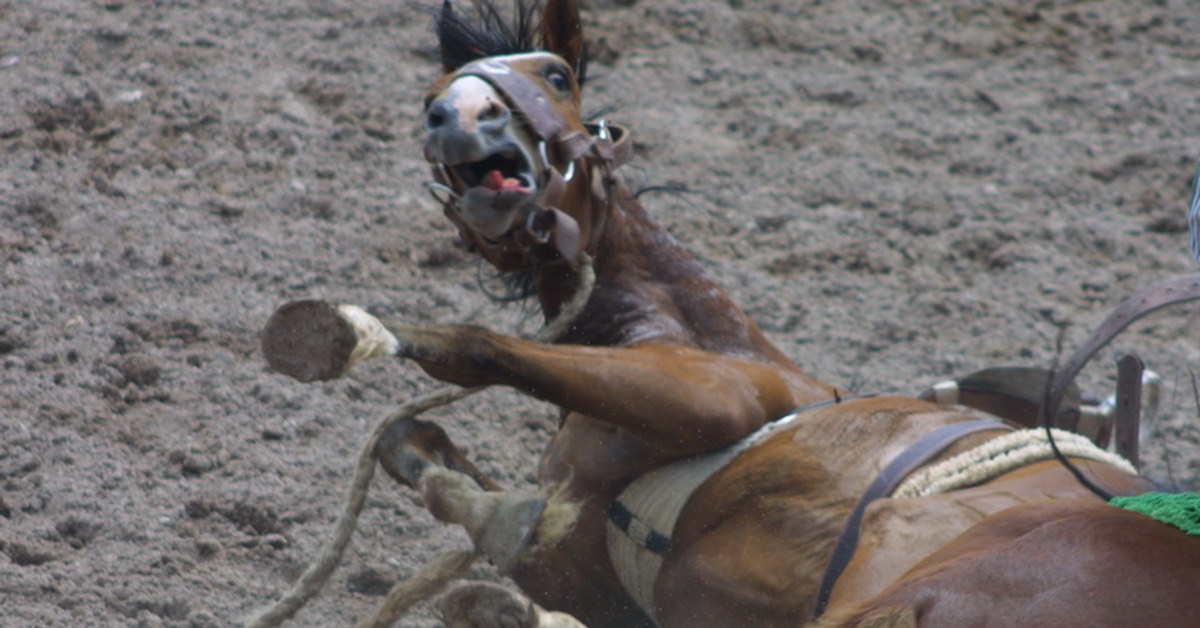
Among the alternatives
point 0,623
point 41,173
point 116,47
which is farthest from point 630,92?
point 0,623

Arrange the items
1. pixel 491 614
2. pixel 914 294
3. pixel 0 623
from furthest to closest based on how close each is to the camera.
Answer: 1. pixel 914 294
2. pixel 0 623
3. pixel 491 614

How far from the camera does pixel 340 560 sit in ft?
8.14

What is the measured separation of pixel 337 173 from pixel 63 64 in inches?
41.4

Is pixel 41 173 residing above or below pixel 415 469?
below

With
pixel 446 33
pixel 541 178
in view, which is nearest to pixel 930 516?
pixel 541 178

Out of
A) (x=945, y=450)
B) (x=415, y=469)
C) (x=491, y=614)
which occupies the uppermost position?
(x=945, y=450)

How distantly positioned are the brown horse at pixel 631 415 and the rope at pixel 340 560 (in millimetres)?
115

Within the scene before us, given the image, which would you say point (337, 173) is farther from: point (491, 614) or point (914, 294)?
point (491, 614)

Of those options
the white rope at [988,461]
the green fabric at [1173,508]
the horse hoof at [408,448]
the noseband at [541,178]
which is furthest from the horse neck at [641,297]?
the green fabric at [1173,508]

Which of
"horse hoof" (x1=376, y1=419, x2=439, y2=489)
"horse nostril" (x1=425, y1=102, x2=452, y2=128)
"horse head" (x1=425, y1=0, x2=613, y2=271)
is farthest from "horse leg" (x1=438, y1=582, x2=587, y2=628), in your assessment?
"horse nostril" (x1=425, y1=102, x2=452, y2=128)

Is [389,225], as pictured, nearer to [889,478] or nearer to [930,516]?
[889,478]

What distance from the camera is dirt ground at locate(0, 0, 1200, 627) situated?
123 inches

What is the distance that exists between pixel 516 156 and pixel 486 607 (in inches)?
35.5

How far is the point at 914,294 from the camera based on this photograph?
4.45 m
